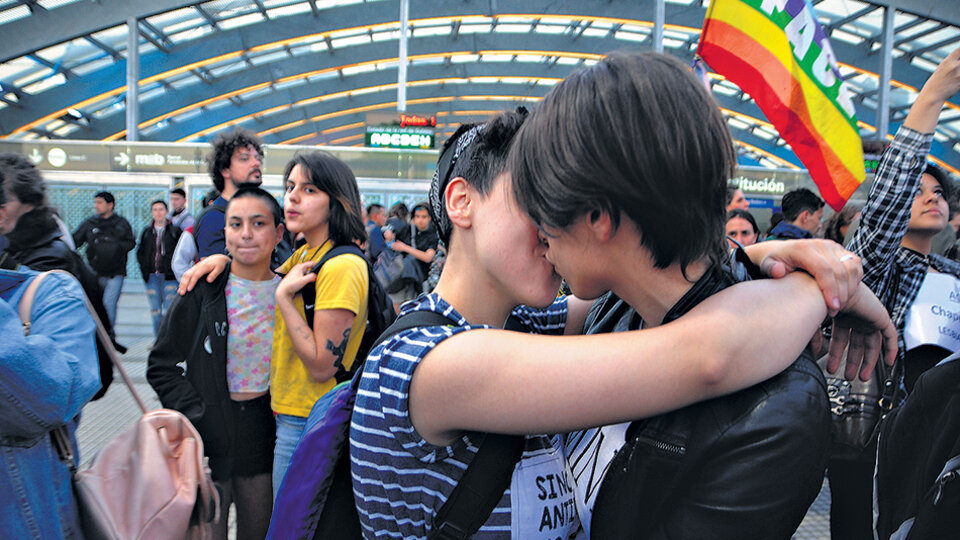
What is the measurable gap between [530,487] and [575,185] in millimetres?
481

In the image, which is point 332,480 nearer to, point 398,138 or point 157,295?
point 157,295

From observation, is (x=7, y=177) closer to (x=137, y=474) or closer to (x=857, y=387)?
(x=137, y=474)

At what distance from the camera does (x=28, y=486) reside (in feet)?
4.52

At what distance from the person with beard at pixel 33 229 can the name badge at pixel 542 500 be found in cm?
186

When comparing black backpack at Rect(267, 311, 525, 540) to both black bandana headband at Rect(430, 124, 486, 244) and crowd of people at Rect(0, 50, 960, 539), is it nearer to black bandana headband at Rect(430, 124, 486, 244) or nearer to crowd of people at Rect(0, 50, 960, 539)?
crowd of people at Rect(0, 50, 960, 539)

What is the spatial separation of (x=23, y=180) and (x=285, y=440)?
1.40m

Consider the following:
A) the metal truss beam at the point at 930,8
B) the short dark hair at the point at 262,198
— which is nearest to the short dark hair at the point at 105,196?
the short dark hair at the point at 262,198

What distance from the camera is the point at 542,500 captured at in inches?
38.5

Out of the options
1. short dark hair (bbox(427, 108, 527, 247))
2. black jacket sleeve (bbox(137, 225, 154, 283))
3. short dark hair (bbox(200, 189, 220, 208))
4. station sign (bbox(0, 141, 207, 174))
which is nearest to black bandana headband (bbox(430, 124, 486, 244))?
short dark hair (bbox(427, 108, 527, 247))

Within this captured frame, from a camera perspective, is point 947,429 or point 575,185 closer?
point 575,185

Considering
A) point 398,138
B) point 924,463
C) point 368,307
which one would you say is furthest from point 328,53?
point 924,463

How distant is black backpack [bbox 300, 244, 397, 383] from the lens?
2.35 metres

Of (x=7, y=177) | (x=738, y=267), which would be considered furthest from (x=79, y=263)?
(x=738, y=267)

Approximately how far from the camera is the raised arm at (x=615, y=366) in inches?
31.0
